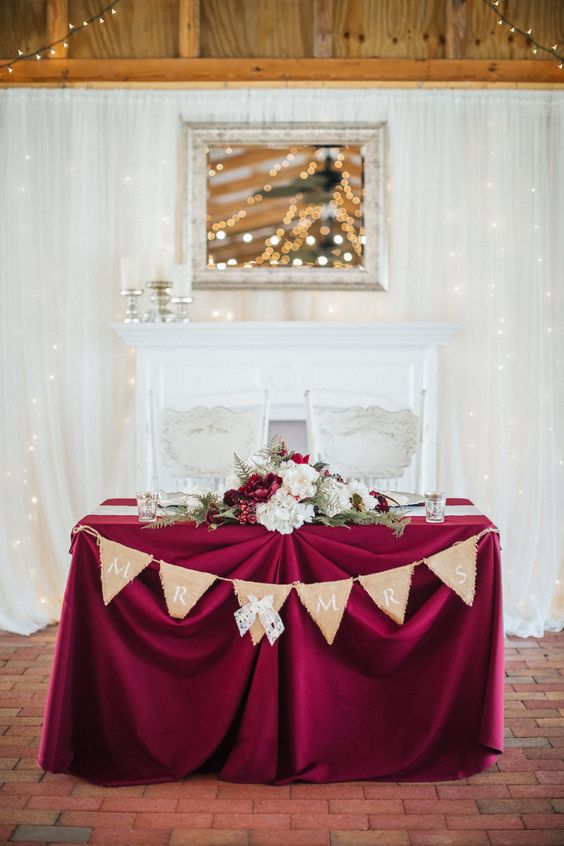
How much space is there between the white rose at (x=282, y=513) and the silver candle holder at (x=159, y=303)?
1944mm

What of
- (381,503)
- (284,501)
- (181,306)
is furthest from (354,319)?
(284,501)

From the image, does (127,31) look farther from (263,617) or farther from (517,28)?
(263,617)

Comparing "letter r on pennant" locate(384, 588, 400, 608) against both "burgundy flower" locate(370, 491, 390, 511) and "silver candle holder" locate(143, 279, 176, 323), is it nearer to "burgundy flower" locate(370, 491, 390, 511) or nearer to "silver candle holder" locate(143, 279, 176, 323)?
"burgundy flower" locate(370, 491, 390, 511)

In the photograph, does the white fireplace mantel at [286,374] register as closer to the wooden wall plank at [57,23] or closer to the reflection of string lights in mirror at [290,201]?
the reflection of string lights in mirror at [290,201]

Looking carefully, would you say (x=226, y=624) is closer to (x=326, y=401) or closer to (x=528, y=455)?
(x=326, y=401)

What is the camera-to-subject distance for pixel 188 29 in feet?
14.2

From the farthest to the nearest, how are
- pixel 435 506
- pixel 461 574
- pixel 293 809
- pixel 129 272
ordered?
pixel 129 272
pixel 435 506
pixel 461 574
pixel 293 809

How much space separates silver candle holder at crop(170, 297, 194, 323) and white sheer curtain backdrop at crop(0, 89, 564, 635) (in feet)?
0.81

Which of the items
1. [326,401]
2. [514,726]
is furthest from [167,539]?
[326,401]

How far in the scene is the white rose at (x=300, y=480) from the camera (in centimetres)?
268

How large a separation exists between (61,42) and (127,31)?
1.09ft

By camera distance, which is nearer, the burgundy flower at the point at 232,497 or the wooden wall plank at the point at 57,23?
the burgundy flower at the point at 232,497

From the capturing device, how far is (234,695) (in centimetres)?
270

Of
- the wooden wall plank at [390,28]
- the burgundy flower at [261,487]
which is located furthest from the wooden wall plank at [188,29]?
the burgundy flower at [261,487]
